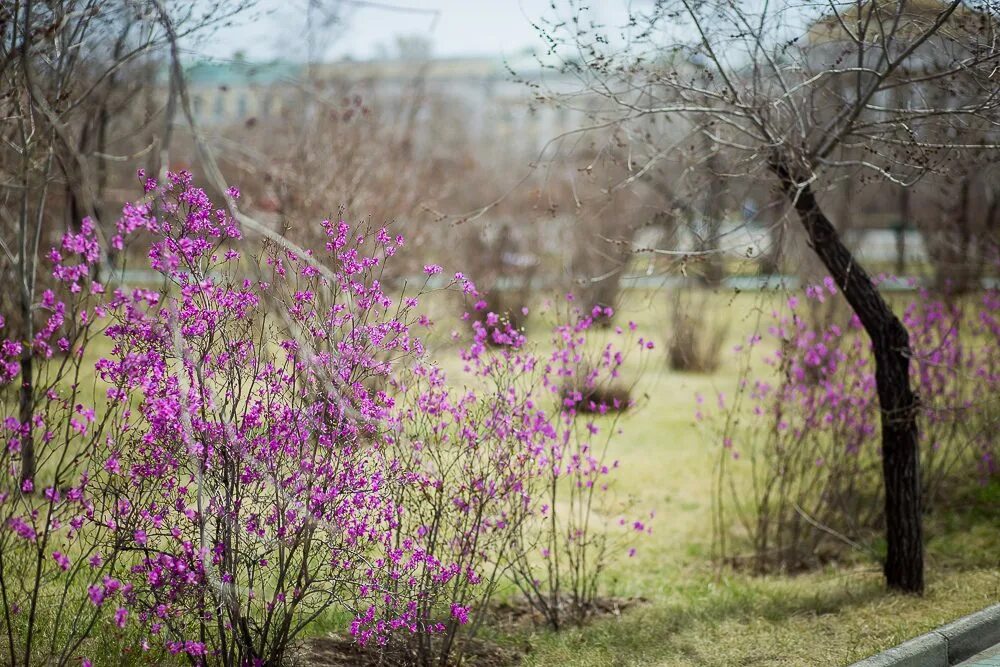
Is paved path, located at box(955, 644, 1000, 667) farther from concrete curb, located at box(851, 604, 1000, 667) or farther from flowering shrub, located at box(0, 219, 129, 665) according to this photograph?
flowering shrub, located at box(0, 219, 129, 665)

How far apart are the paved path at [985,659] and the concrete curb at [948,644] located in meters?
0.04

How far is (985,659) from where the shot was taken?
17.2 ft

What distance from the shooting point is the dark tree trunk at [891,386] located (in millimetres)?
6105

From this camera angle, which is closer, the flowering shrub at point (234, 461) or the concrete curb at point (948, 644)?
the flowering shrub at point (234, 461)

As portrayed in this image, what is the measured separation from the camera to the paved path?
516cm

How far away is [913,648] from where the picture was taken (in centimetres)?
505

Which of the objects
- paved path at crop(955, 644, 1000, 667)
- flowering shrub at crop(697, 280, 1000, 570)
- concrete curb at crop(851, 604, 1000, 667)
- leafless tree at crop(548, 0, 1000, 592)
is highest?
leafless tree at crop(548, 0, 1000, 592)

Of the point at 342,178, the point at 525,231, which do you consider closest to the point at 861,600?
the point at 342,178

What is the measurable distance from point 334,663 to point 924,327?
6052 millimetres

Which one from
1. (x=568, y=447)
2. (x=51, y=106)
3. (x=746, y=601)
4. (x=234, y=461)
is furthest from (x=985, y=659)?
(x=51, y=106)

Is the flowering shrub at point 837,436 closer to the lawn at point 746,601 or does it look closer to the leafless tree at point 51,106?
the lawn at point 746,601

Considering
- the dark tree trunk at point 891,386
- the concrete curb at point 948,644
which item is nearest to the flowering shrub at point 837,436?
the dark tree trunk at point 891,386

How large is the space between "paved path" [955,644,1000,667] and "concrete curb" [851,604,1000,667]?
4 centimetres

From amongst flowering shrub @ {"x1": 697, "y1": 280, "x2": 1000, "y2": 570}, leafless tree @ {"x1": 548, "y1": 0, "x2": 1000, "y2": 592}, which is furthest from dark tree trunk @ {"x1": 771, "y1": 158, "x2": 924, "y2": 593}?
flowering shrub @ {"x1": 697, "y1": 280, "x2": 1000, "y2": 570}
